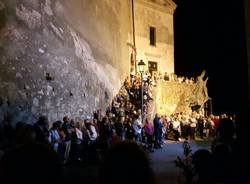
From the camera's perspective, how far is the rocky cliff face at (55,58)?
50.8ft

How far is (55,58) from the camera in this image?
17.9m

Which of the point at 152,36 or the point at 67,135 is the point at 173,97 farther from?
the point at 67,135

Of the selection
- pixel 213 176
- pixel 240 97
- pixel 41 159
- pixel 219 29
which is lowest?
pixel 213 176

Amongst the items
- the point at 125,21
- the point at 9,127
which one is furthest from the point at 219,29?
the point at 9,127

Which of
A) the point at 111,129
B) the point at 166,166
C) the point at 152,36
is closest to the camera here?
the point at 166,166

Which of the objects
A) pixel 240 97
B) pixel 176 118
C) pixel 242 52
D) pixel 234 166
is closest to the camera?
pixel 234 166

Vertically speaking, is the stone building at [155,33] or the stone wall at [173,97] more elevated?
the stone building at [155,33]

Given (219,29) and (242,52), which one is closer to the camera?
(242,52)

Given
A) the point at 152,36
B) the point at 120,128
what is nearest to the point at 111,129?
the point at 120,128

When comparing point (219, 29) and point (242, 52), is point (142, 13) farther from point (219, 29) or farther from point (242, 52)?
point (242, 52)

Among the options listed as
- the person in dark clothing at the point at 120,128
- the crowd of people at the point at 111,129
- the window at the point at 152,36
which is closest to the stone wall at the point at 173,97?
the crowd of people at the point at 111,129

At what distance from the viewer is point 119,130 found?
17062 mm

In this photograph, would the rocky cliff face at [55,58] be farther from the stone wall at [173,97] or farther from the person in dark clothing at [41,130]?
the stone wall at [173,97]

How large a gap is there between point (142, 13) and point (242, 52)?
1218 inches
